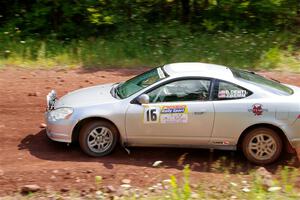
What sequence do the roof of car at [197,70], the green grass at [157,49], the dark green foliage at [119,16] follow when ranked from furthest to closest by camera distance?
the dark green foliage at [119,16], the green grass at [157,49], the roof of car at [197,70]

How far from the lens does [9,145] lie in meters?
8.38

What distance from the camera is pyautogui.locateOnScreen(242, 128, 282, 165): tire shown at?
306 inches

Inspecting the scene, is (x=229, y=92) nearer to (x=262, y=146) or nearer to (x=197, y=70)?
(x=197, y=70)

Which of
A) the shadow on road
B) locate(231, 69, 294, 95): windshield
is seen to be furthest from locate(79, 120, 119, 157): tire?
locate(231, 69, 294, 95): windshield

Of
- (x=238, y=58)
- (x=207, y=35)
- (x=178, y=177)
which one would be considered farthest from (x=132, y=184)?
(x=207, y=35)

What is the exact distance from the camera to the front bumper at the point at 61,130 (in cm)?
781

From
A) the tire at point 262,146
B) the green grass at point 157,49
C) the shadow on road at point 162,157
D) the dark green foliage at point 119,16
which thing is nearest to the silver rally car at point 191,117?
the tire at point 262,146

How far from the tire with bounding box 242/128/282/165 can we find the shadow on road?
14 cm

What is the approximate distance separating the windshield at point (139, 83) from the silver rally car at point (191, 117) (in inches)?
1.4

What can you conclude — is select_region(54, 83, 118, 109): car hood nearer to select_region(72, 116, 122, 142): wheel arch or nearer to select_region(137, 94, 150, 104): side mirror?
select_region(72, 116, 122, 142): wheel arch

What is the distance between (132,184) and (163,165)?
3.00ft

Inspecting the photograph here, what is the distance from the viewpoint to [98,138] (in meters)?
7.88

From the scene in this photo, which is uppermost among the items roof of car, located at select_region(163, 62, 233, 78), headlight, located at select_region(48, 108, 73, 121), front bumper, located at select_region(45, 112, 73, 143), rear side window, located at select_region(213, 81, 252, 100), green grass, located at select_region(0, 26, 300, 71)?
green grass, located at select_region(0, 26, 300, 71)

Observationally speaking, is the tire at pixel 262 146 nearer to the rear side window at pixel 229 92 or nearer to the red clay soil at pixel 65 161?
the red clay soil at pixel 65 161
